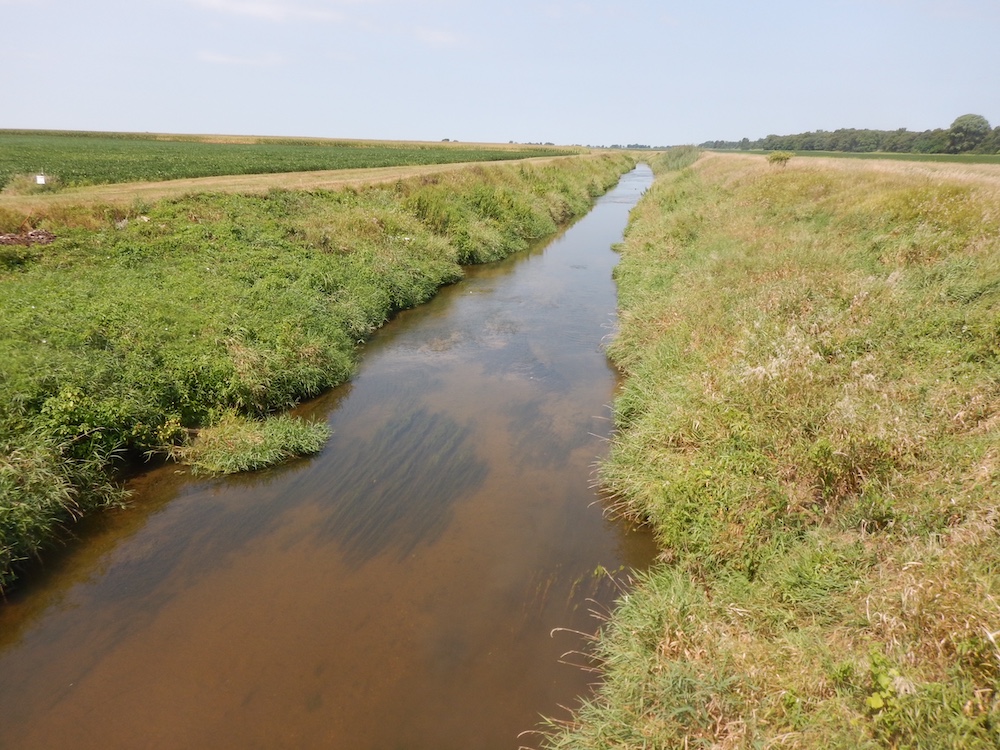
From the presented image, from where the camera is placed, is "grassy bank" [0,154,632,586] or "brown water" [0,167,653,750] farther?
"grassy bank" [0,154,632,586]

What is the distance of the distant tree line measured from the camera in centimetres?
5816

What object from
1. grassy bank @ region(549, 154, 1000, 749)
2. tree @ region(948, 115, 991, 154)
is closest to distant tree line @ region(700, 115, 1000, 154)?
tree @ region(948, 115, 991, 154)

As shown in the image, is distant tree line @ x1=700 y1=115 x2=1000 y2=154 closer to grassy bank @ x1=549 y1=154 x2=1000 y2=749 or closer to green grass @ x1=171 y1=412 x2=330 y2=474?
grassy bank @ x1=549 y1=154 x2=1000 y2=749

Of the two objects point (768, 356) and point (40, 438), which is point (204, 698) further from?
point (768, 356)

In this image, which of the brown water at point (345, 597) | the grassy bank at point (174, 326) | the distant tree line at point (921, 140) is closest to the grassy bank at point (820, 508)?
the brown water at point (345, 597)

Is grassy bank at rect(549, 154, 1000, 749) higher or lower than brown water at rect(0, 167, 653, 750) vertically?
higher

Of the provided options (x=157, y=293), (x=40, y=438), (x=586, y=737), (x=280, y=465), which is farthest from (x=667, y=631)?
(x=157, y=293)

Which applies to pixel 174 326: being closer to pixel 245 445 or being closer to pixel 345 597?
pixel 245 445

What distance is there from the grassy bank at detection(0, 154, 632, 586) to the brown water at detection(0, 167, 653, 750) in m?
0.71

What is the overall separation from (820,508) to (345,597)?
5.33 m

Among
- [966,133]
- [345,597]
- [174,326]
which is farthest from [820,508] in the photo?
[966,133]

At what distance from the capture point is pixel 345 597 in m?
5.77

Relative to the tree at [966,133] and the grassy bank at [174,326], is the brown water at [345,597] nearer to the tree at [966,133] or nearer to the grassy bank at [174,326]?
the grassy bank at [174,326]

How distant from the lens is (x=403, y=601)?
18.7 ft
